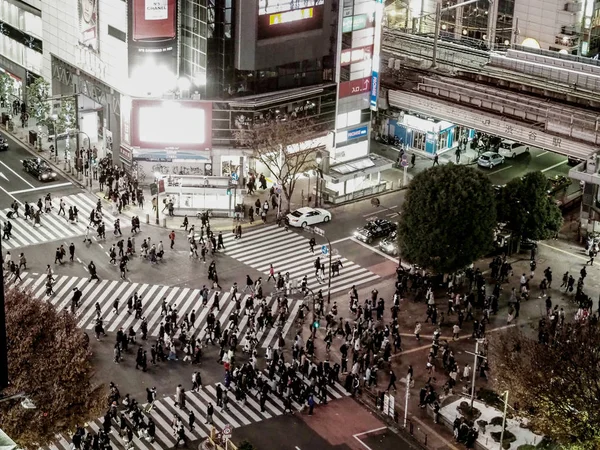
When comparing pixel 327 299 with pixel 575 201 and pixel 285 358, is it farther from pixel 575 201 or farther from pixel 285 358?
pixel 575 201

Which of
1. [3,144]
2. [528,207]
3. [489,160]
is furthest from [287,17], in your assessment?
[3,144]

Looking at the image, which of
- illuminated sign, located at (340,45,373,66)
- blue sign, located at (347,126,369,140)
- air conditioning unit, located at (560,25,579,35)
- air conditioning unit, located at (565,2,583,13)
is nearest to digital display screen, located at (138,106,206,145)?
illuminated sign, located at (340,45,373,66)

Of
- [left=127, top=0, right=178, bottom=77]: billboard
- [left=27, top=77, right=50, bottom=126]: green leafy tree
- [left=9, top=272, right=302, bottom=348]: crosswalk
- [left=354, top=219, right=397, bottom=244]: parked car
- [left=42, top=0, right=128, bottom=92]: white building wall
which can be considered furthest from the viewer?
[left=27, top=77, right=50, bottom=126]: green leafy tree

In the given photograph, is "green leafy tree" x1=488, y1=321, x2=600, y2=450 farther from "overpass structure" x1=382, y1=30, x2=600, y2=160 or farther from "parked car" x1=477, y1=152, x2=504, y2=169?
"parked car" x1=477, y1=152, x2=504, y2=169

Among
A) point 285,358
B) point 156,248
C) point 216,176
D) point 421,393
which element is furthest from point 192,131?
point 421,393

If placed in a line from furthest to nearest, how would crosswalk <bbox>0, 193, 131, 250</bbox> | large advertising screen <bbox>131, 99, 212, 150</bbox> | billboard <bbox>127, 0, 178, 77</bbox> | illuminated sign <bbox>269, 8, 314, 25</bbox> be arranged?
large advertising screen <bbox>131, 99, 212, 150</bbox> → billboard <bbox>127, 0, 178, 77</bbox> → illuminated sign <bbox>269, 8, 314, 25</bbox> → crosswalk <bbox>0, 193, 131, 250</bbox>

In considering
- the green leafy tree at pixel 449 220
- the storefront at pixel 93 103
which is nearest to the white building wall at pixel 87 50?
the storefront at pixel 93 103
